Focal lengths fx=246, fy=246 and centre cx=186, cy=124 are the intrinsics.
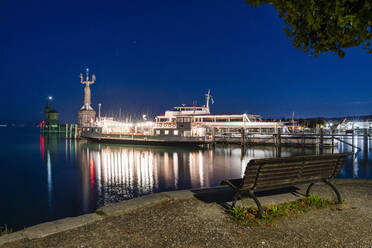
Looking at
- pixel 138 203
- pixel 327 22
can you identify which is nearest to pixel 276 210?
pixel 138 203

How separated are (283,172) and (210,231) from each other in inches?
85.7

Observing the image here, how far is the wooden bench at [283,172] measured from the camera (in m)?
5.04

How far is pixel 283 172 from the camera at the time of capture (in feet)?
18.0

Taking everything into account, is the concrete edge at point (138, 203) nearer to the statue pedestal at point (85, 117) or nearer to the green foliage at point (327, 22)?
the green foliage at point (327, 22)

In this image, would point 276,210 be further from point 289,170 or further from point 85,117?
point 85,117

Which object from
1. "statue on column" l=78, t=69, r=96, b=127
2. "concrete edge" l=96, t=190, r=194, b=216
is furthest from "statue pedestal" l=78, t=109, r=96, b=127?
"concrete edge" l=96, t=190, r=194, b=216

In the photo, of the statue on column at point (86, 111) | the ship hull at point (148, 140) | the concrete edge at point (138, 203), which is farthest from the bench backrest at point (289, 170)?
the statue on column at point (86, 111)

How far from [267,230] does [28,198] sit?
12.6 m

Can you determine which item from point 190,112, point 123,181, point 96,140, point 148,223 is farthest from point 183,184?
point 96,140

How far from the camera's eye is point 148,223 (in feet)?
16.1

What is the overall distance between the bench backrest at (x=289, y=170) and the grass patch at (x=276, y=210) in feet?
1.64

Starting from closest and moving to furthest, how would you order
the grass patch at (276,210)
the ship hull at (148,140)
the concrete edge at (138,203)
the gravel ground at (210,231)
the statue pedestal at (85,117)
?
the gravel ground at (210,231)
the grass patch at (276,210)
the concrete edge at (138,203)
the ship hull at (148,140)
the statue pedestal at (85,117)

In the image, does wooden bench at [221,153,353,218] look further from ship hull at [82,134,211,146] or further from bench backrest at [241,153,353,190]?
ship hull at [82,134,211,146]

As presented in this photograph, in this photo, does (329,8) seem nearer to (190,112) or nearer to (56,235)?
(56,235)
